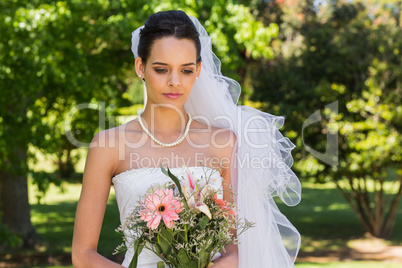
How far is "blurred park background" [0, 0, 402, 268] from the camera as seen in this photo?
8.55 meters

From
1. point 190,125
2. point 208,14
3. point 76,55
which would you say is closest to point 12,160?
point 76,55

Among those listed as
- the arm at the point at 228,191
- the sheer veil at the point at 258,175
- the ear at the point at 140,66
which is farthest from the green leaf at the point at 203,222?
the ear at the point at 140,66

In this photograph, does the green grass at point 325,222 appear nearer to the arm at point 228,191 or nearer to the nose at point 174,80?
the arm at point 228,191

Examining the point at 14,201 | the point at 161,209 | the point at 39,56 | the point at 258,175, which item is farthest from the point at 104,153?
the point at 14,201

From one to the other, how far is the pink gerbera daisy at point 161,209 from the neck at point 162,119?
2.14ft

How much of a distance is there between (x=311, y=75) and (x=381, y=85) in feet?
5.95

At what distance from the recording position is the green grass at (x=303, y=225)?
38.4 ft

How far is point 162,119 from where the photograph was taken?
2928 mm

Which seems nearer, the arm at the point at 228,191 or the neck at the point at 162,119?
the arm at the point at 228,191

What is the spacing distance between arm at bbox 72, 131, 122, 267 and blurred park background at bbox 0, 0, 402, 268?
5866mm

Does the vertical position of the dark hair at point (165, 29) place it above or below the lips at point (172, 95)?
above

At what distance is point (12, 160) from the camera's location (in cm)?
878

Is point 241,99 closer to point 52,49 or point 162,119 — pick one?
point 52,49

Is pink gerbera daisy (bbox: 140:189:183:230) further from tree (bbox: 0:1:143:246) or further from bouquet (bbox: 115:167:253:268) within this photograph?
tree (bbox: 0:1:143:246)
